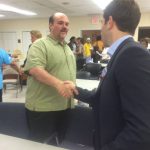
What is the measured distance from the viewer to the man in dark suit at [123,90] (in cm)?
88

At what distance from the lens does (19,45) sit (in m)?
12.5

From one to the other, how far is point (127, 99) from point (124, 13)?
368mm

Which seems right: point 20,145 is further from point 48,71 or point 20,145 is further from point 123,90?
point 123,90

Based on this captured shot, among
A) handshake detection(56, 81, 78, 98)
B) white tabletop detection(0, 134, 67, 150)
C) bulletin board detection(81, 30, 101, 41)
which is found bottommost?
white tabletop detection(0, 134, 67, 150)

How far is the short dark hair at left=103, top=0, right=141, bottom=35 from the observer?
0.97 meters

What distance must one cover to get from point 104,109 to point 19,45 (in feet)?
39.6

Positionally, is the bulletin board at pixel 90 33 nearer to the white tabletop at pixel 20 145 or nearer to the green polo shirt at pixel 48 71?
the green polo shirt at pixel 48 71

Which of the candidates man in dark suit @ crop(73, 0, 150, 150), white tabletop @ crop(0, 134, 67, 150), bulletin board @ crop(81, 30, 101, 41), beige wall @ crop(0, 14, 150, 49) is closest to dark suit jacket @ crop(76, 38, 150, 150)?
→ man in dark suit @ crop(73, 0, 150, 150)

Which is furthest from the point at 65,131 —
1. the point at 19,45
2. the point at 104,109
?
the point at 19,45

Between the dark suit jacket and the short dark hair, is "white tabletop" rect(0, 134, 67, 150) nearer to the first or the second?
the dark suit jacket

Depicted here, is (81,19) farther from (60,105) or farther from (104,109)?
(104,109)

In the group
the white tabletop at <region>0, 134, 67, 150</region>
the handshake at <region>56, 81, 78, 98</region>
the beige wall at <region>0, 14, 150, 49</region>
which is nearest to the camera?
the white tabletop at <region>0, 134, 67, 150</region>

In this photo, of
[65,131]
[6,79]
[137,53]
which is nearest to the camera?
[137,53]

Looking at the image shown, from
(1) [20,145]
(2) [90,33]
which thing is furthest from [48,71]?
(2) [90,33]
